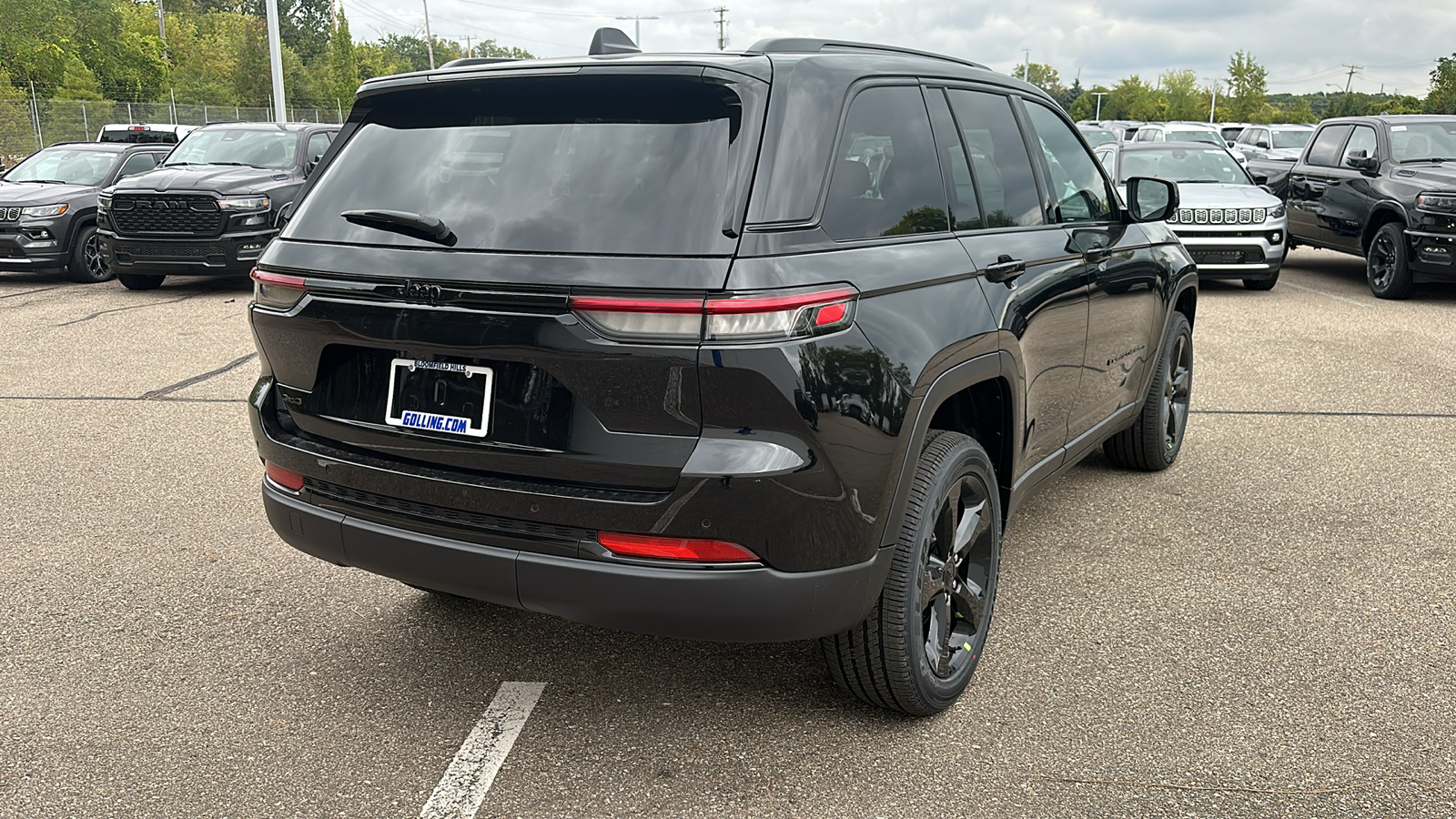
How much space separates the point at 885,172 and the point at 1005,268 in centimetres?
60

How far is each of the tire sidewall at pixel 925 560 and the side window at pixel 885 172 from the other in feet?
2.12

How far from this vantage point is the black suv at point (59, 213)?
13.0 meters

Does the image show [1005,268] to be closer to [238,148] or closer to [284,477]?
[284,477]

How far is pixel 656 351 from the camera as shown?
101 inches

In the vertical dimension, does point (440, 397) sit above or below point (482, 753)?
above

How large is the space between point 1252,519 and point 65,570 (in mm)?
4806

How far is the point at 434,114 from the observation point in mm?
3141

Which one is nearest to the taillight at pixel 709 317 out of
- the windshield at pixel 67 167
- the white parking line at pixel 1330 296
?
the white parking line at pixel 1330 296

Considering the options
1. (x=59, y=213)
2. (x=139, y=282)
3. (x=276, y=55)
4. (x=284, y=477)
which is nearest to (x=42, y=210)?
(x=59, y=213)

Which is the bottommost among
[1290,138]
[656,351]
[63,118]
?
[656,351]

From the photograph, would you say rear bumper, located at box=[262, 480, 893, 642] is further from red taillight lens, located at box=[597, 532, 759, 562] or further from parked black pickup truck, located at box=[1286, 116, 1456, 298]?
parked black pickup truck, located at box=[1286, 116, 1456, 298]

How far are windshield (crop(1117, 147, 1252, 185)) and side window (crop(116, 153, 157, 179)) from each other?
11.8 meters

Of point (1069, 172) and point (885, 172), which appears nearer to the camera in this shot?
point (885, 172)

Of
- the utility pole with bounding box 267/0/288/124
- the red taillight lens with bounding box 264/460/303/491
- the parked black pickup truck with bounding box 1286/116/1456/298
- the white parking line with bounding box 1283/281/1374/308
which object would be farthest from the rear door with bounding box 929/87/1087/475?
the utility pole with bounding box 267/0/288/124
